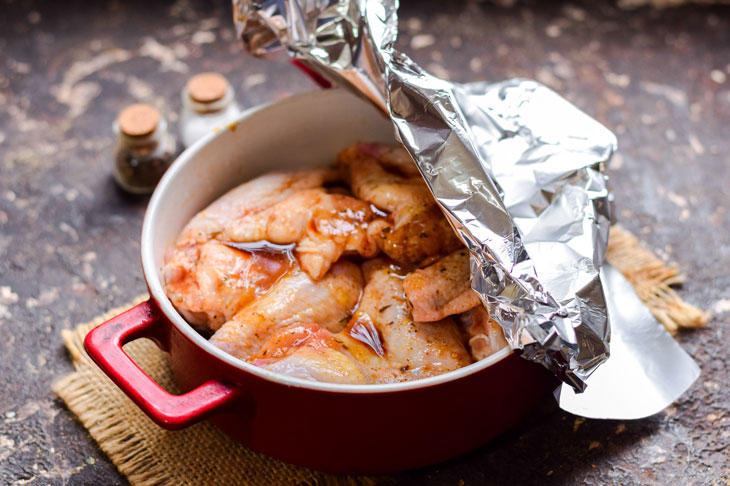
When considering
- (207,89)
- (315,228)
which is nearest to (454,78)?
(207,89)

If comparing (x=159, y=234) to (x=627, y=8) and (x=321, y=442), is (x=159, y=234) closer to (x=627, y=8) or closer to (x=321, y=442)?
(x=321, y=442)

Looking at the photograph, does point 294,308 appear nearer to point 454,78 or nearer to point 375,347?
point 375,347

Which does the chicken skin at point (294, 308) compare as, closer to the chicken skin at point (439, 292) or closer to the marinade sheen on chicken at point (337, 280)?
the marinade sheen on chicken at point (337, 280)

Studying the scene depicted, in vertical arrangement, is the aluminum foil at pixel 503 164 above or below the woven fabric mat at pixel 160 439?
above

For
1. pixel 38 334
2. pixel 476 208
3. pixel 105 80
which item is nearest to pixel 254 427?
pixel 476 208

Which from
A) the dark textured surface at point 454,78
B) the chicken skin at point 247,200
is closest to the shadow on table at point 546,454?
the dark textured surface at point 454,78

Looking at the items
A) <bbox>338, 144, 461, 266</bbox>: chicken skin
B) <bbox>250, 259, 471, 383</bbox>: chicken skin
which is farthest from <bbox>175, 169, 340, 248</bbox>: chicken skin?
<bbox>250, 259, 471, 383</bbox>: chicken skin
